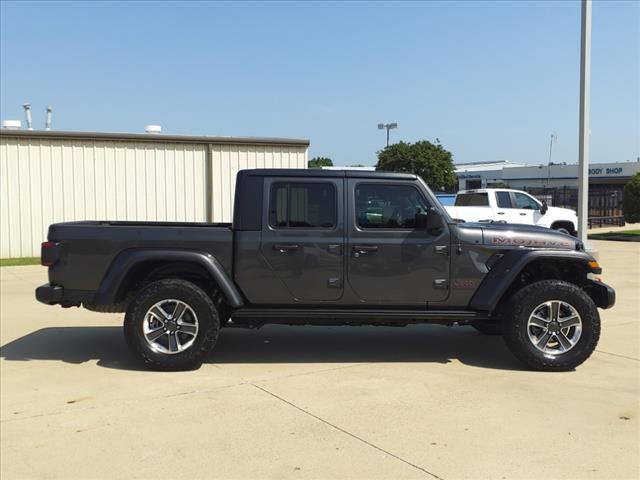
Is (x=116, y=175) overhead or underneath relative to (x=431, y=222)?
overhead

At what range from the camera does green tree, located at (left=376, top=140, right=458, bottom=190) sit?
5931cm

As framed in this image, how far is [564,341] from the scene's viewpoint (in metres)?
5.80

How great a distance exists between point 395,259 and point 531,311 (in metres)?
1.35

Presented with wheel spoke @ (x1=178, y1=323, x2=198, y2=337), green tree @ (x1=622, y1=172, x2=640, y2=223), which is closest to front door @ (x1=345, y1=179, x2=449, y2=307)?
wheel spoke @ (x1=178, y1=323, x2=198, y2=337)

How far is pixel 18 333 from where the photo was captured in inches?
290

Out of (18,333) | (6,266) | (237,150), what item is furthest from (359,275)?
(237,150)

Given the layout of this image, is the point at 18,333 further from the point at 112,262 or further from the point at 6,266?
the point at 6,266

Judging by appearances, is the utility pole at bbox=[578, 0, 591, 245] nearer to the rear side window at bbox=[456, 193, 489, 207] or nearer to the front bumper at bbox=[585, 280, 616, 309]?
the rear side window at bbox=[456, 193, 489, 207]

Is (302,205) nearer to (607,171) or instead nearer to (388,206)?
(388,206)

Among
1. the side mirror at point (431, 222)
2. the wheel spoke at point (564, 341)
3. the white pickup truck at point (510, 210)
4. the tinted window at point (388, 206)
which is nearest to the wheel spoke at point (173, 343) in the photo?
the tinted window at point (388, 206)

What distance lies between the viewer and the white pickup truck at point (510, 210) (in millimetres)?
17453

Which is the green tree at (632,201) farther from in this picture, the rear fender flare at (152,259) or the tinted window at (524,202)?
the rear fender flare at (152,259)

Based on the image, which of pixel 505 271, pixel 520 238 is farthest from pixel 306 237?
pixel 520 238

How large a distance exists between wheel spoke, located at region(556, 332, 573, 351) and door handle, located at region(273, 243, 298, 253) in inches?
103
